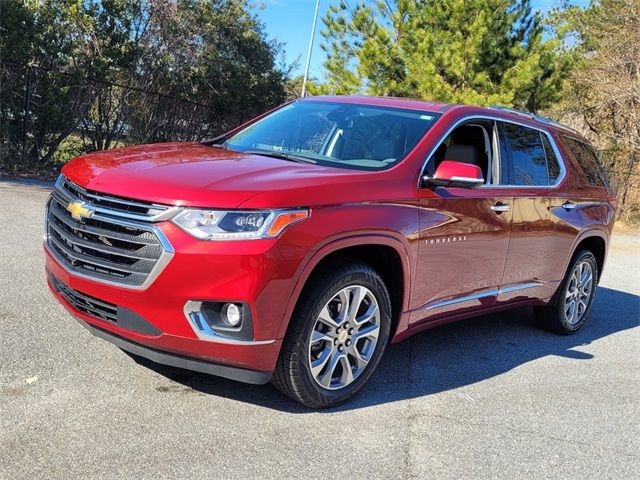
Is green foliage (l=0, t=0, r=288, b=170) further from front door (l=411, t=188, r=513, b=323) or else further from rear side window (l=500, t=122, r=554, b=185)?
front door (l=411, t=188, r=513, b=323)

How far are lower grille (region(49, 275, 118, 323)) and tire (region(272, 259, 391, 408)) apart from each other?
0.93m

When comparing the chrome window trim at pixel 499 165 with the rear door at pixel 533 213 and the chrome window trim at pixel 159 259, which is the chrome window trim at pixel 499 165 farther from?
the chrome window trim at pixel 159 259

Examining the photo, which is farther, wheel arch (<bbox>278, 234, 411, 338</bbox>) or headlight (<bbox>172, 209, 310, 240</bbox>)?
wheel arch (<bbox>278, 234, 411, 338</bbox>)

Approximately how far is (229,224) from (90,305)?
0.98 meters

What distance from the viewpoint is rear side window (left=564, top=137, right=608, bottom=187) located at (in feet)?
20.2

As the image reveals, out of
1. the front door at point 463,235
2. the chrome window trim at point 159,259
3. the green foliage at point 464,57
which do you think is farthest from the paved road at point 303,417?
the green foliage at point 464,57

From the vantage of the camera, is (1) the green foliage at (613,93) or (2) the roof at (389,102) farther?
(1) the green foliage at (613,93)

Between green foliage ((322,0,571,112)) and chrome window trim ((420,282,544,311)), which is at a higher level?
green foliage ((322,0,571,112))

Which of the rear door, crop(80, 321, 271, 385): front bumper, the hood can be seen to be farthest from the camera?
the rear door

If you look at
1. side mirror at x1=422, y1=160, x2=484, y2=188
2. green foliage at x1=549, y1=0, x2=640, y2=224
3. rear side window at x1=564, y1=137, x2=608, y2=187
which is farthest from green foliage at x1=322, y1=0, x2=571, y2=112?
side mirror at x1=422, y1=160, x2=484, y2=188

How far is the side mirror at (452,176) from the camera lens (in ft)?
13.3

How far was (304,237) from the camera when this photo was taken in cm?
331

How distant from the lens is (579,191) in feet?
19.4

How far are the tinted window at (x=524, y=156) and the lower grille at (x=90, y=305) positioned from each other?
304cm
